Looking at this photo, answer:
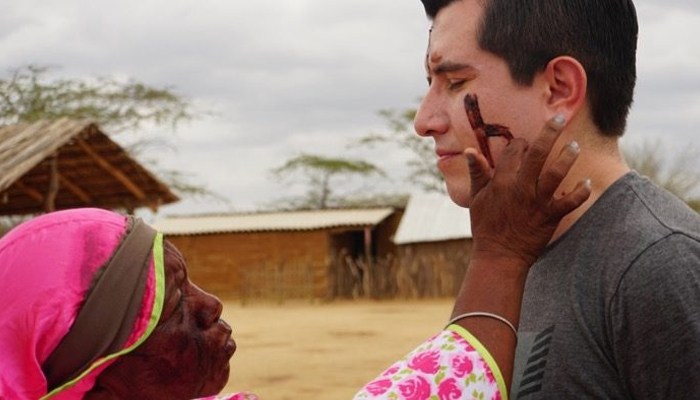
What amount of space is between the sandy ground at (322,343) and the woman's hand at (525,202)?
27.7ft

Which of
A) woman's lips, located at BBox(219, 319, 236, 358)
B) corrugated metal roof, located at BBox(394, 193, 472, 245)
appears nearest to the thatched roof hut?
corrugated metal roof, located at BBox(394, 193, 472, 245)

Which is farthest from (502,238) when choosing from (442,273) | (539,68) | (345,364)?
(442,273)

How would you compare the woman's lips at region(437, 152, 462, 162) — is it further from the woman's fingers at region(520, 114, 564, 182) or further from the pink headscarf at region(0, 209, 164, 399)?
the pink headscarf at region(0, 209, 164, 399)

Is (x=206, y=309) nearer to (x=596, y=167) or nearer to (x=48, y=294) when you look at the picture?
(x=48, y=294)

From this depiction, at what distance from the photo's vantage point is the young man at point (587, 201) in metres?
1.53

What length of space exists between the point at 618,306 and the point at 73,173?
1730cm

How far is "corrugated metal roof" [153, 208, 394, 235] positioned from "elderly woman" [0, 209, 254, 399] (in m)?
27.5

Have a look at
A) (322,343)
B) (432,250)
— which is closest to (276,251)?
(432,250)

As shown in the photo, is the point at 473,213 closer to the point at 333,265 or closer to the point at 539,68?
the point at 539,68

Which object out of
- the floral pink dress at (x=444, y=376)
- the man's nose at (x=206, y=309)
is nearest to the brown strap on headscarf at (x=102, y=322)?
the man's nose at (x=206, y=309)

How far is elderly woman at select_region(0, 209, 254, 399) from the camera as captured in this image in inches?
56.7

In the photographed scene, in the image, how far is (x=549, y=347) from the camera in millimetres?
1685

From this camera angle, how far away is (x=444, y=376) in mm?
1412

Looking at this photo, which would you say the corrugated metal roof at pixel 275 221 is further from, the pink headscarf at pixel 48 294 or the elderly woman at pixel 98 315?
the pink headscarf at pixel 48 294
